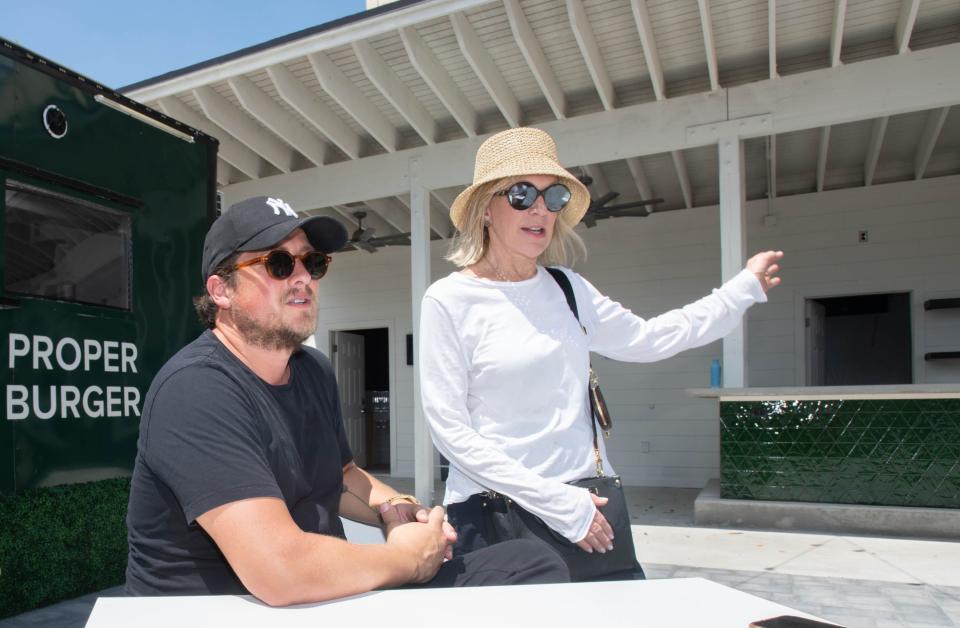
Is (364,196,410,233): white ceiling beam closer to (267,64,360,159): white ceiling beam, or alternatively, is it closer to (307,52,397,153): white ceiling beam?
(267,64,360,159): white ceiling beam

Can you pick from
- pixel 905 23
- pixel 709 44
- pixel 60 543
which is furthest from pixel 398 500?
pixel 905 23

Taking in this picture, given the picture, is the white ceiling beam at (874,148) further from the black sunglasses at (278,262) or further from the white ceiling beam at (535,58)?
the black sunglasses at (278,262)

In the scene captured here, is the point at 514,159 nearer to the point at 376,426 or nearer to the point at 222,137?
the point at 222,137

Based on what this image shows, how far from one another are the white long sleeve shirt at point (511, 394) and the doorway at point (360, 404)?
9.46 metres

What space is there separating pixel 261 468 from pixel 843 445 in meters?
5.50

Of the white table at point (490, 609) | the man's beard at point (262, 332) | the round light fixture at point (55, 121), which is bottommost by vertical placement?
the white table at point (490, 609)

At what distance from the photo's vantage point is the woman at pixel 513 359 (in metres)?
1.51

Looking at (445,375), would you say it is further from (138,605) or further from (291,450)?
(138,605)

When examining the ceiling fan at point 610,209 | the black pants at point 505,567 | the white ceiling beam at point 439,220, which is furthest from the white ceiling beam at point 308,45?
the black pants at point 505,567

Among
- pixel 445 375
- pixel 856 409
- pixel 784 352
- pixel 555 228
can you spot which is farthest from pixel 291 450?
pixel 784 352

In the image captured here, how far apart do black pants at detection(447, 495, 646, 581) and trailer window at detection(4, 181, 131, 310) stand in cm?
219

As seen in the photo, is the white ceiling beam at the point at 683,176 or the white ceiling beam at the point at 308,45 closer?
the white ceiling beam at the point at 308,45

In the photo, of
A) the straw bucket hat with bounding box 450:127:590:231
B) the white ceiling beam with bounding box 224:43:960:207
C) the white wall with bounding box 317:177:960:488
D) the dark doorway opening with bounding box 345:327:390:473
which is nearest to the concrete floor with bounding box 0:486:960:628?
the straw bucket hat with bounding box 450:127:590:231

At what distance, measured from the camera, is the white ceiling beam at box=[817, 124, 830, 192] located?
6.79 m
